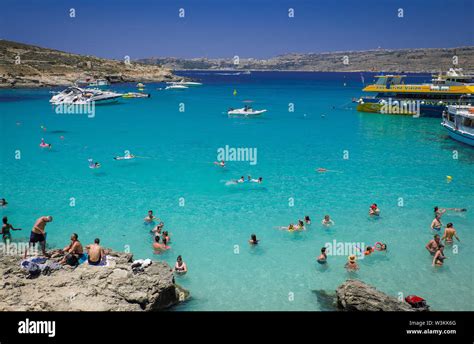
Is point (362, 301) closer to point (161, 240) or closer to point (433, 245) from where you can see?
point (433, 245)

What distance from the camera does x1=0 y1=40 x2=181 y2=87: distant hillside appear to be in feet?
310

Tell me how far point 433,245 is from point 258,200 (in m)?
8.84

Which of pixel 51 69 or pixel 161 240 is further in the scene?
pixel 51 69

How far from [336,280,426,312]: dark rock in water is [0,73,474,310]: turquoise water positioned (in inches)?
42.1

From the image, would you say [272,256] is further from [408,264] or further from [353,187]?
[353,187]

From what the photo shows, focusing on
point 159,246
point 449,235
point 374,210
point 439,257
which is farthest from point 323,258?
point 159,246

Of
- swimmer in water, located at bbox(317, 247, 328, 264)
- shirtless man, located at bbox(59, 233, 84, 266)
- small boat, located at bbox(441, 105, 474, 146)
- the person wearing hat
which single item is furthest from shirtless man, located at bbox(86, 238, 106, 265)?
small boat, located at bbox(441, 105, 474, 146)

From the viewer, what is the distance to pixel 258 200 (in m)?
21.7

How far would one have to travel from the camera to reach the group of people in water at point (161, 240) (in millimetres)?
Result: 14203

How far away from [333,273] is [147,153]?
73.1 ft

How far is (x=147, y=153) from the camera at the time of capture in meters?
33.3
